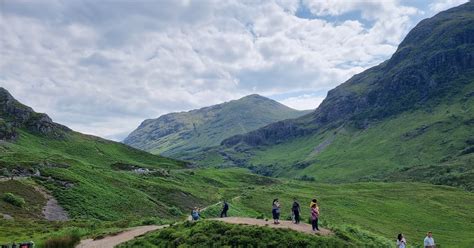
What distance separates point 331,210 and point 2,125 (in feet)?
377

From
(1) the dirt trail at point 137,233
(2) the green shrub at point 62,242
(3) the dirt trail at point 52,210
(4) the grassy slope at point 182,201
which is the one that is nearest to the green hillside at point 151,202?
(4) the grassy slope at point 182,201

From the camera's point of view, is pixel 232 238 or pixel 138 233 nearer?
pixel 232 238

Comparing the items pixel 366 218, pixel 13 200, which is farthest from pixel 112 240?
pixel 366 218

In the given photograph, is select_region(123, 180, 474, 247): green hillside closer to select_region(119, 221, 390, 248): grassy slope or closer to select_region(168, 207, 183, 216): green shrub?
select_region(119, 221, 390, 248): grassy slope

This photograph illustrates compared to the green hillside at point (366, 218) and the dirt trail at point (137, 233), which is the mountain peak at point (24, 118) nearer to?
the green hillside at point (366, 218)

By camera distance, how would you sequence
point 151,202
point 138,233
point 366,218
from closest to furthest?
1. point 138,233
2. point 151,202
3. point 366,218

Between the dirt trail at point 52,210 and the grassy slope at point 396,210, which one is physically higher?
the dirt trail at point 52,210

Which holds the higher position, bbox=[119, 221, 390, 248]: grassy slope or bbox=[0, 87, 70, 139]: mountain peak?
bbox=[0, 87, 70, 139]: mountain peak

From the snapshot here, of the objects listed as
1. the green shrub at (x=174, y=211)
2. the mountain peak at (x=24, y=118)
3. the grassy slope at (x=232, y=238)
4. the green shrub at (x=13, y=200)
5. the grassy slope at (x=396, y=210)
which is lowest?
the grassy slope at (x=396, y=210)

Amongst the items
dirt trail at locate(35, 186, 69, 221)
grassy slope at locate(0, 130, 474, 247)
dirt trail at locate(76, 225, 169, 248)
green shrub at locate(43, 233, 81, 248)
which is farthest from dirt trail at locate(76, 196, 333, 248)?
dirt trail at locate(35, 186, 69, 221)

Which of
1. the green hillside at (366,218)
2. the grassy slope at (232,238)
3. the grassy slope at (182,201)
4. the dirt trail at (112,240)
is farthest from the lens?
the grassy slope at (182,201)

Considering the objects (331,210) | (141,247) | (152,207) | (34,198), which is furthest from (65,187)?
(331,210)

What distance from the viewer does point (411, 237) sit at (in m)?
86.2

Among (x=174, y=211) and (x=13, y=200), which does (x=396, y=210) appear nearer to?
(x=174, y=211)
